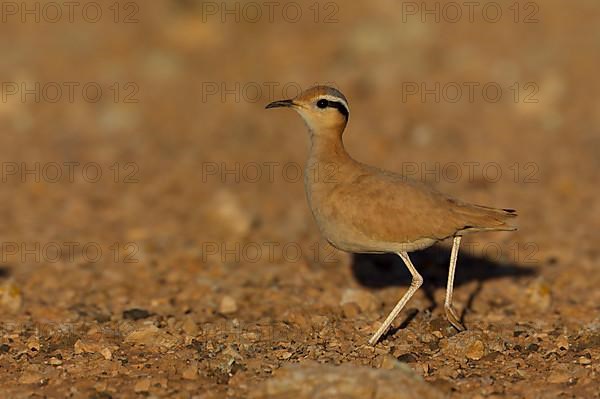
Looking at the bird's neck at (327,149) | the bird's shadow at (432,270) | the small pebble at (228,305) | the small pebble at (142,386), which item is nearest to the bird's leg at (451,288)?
the bird's shadow at (432,270)

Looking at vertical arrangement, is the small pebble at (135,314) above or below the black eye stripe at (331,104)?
below

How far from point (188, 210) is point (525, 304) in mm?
4331

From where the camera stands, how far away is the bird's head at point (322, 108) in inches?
269

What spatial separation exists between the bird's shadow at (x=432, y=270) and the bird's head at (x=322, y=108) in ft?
6.08

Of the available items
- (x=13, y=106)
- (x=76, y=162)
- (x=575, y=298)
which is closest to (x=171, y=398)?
(x=575, y=298)

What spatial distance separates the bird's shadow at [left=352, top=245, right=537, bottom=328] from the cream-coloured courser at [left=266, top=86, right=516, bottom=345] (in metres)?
1.40

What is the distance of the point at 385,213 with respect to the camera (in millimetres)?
6340

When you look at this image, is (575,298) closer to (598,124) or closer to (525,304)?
(525,304)

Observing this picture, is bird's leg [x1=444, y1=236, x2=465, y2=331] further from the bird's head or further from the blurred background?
the bird's head

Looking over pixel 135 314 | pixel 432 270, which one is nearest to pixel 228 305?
pixel 135 314

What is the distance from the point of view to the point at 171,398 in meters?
5.47

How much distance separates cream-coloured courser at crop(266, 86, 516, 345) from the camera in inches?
249

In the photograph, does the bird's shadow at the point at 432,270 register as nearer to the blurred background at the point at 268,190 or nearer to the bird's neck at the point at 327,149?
the blurred background at the point at 268,190

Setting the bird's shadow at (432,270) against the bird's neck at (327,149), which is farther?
the bird's shadow at (432,270)
